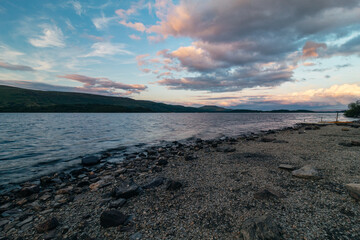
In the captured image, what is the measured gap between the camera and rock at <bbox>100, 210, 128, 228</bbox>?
19.7 ft

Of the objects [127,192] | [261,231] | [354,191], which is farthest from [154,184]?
[354,191]

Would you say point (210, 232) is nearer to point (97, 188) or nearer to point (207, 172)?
point (207, 172)

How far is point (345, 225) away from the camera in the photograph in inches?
208

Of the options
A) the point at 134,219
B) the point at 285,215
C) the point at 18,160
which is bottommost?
the point at 18,160

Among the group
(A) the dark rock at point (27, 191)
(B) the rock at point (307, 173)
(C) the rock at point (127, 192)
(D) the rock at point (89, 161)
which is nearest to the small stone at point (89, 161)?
(D) the rock at point (89, 161)

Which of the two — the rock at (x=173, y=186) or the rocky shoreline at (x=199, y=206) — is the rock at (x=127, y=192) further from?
the rock at (x=173, y=186)

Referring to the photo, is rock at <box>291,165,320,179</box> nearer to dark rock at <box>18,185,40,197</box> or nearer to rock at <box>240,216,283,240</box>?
rock at <box>240,216,283,240</box>

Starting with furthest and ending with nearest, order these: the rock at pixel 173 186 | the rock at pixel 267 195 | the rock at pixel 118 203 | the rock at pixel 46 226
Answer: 1. the rock at pixel 173 186
2. the rock at pixel 118 203
3. the rock at pixel 267 195
4. the rock at pixel 46 226

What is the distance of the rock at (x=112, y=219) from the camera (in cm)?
601

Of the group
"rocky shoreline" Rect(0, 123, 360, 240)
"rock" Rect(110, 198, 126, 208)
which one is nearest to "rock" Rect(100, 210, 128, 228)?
"rocky shoreline" Rect(0, 123, 360, 240)

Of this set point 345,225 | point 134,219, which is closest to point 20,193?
point 134,219

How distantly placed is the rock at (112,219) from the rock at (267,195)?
5979mm

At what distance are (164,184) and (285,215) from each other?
620 cm

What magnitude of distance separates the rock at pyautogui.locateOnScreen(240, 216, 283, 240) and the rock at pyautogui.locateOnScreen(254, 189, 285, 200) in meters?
2.24
